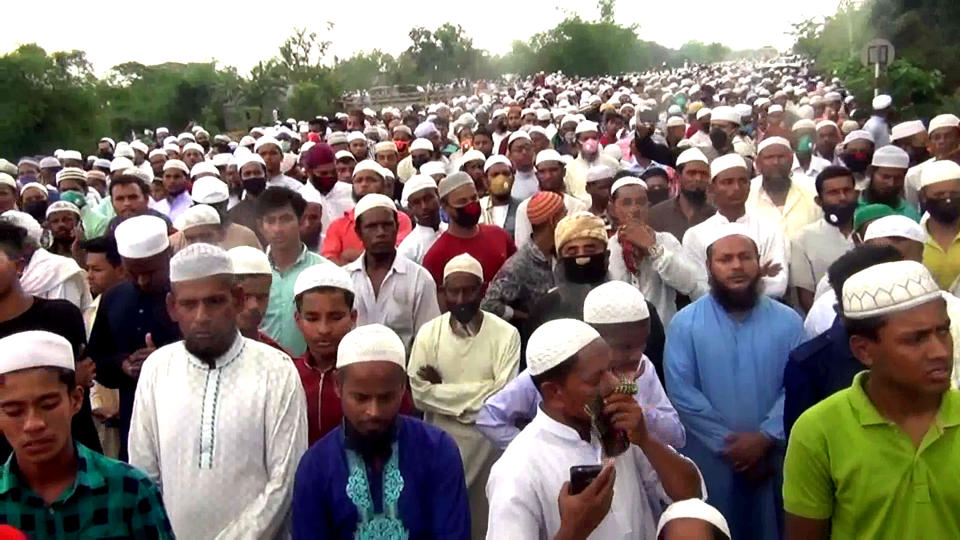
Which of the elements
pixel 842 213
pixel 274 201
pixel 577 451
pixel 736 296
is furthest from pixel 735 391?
pixel 274 201

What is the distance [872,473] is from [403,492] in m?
1.44

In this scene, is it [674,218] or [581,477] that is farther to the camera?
[674,218]

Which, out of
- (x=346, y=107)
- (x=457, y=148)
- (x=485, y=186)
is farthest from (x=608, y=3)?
(x=485, y=186)

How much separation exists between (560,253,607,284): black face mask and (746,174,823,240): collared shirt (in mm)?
2162

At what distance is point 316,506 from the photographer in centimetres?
335

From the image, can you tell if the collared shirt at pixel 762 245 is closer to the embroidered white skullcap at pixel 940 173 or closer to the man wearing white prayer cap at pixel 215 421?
the embroidered white skullcap at pixel 940 173

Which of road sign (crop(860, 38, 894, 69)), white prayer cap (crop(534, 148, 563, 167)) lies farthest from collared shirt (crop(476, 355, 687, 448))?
road sign (crop(860, 38, 894, 69))

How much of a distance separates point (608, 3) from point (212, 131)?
45.1 metres

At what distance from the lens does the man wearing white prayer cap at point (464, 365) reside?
16.6 feet

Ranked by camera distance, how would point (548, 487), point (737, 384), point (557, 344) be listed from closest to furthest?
point (548, 487) < point (557, 344) < point (737, 384)

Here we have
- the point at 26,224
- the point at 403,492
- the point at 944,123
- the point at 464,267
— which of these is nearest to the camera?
the point at 403,492

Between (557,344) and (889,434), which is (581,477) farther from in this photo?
(889,434)

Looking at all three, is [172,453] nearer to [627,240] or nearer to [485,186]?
[627,240]

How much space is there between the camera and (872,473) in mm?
2912
